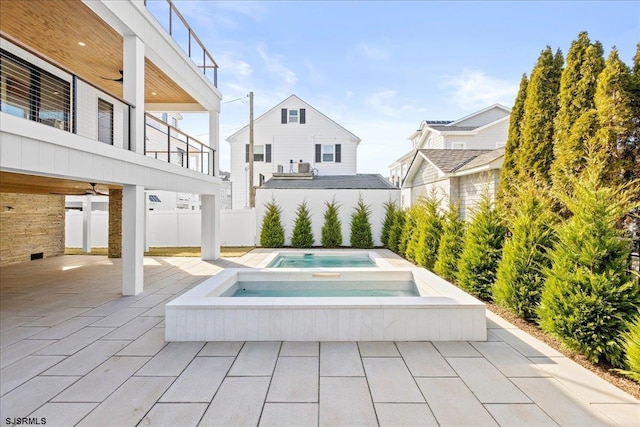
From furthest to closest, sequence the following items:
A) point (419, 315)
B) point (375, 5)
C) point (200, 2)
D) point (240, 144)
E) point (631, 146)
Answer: point (240, 144) → point (375, 5) → point (200, 2) → point (631, 146) → point (419, 315)

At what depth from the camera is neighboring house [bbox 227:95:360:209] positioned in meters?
20.5

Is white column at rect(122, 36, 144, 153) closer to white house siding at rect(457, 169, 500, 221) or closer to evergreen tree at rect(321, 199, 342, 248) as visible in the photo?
white house siding at rect(457, 169, 500, 221)

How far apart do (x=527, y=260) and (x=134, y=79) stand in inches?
325

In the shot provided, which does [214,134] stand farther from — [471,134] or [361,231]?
[471,134]

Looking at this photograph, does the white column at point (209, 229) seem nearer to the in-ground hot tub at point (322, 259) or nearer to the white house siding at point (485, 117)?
the in-ground hot tub at point (322, 259)

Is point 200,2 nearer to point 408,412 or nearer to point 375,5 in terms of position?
point 375,5

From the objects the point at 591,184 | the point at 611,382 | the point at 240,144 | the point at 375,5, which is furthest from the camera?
the point at 240,144

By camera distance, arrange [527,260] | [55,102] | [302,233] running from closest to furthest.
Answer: [527,260], [55,102], [302,233]

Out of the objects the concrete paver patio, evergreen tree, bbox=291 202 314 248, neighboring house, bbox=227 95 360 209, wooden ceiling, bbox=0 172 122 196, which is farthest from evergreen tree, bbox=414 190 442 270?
neighboring house, bbox=227 95 360 209

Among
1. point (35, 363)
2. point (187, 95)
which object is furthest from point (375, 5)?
point (35, 363)

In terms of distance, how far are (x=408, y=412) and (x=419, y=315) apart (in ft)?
5.74

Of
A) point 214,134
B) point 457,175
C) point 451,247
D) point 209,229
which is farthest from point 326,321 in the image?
point 214,134

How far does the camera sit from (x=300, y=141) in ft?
67.3

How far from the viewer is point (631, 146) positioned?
5.62 metres
